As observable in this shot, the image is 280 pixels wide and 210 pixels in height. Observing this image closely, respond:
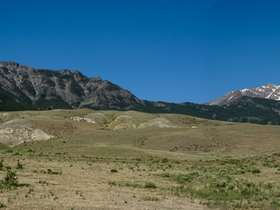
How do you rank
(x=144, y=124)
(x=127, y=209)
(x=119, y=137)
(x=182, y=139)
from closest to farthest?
(x=127, y=209) → (x=182, y=139) → (x=119, y=137) → (x=144, y=124)

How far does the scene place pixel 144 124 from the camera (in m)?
132

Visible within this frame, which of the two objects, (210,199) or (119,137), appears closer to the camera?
(210,199)

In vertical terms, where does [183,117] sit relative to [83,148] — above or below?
above

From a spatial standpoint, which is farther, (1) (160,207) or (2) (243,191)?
(2) (243,191)

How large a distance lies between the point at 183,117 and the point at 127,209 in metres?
147

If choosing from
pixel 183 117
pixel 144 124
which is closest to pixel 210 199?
pixel 144 124

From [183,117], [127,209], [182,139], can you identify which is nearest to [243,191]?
[127,209]

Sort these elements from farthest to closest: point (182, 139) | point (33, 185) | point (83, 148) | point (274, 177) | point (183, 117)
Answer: point (183, 117), point (182, 139), point (83, 148), point (274, 177), point (33, 185)

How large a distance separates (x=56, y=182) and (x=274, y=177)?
22.8 meters

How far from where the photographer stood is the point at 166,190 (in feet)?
90.2

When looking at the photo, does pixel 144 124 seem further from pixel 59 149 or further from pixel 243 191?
pixel 243 191

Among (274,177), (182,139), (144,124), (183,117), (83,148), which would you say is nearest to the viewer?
(274,177)

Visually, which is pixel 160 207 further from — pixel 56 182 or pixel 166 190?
pixel 56 182

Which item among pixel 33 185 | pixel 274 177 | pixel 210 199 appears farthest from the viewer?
pixel 274 177
